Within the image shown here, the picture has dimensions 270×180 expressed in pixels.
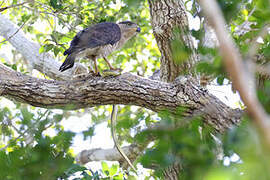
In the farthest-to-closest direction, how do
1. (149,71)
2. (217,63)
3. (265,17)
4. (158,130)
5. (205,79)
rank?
1. (149,71)
2. (205,79)
3. (265,17)
4. (217,63)
5. (158,130)

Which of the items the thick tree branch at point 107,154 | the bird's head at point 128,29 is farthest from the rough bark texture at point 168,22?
the thick tree branch at point 107,154

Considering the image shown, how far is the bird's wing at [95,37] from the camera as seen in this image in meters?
4.42

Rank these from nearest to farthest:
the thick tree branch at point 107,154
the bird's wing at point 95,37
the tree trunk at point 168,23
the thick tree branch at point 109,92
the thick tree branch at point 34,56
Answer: the thick tree branch at point 109,92
the tree trunk at point 168,23
the bird's wing at point 95,37
the thick tree branch at point 34,56
the thick tree branch at point 107,154

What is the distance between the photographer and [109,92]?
12.1 ft

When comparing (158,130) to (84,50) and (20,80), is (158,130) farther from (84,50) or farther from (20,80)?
(84,50)

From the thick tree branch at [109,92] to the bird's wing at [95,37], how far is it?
0.79 meters

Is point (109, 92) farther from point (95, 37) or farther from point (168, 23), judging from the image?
point (95, 37)

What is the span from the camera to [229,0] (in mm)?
1956

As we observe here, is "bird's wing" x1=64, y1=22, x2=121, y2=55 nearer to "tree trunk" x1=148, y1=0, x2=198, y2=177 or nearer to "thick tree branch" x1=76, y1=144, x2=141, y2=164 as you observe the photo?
"tree trunk" x1=148, y1=0, x2=198, y2=177

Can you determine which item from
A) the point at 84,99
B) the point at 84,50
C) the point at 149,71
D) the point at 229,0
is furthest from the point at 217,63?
the point at 149,71

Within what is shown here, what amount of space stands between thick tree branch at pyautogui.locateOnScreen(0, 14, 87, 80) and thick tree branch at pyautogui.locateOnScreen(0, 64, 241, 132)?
1.64 metres

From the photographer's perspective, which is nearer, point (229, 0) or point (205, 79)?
point (229, 0)

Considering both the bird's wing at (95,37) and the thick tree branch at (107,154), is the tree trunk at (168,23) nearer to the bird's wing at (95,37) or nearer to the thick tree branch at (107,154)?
the bird's wing at (95,37)

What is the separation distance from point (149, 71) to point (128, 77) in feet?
10.9
